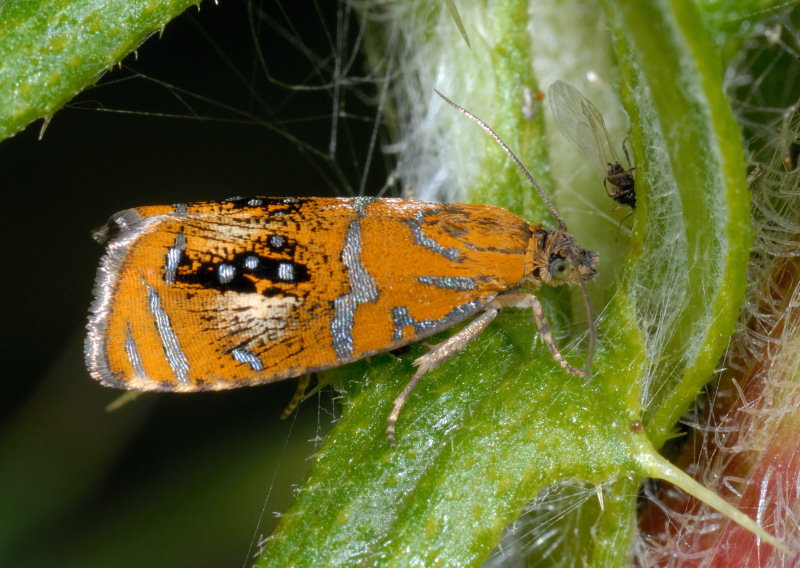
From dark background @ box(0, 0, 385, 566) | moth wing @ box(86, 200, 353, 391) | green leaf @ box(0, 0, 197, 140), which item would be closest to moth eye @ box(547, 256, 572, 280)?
moth wing @ box(86, 200, 353, 391)

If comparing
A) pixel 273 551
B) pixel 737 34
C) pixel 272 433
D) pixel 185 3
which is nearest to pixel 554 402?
pixel 273 551

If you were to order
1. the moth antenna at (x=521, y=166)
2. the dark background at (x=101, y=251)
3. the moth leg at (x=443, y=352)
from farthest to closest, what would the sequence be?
the dark background at (x=101, y=251) → the moth antenna at (x=521, y=166) → the moth leg at (x=443, y=352)

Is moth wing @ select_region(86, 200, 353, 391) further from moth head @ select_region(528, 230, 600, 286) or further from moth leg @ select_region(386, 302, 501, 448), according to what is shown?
moth head @ select_region(528, 230, 600, 286)

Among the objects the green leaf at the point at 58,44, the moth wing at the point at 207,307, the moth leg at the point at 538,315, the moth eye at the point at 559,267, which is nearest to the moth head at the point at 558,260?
the moth eye at the point at 559,267

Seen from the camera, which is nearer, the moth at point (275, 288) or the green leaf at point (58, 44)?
the green leaf at point (58, 44)

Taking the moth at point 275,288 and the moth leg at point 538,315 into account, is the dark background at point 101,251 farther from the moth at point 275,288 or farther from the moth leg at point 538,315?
the moth leg at point 538,315

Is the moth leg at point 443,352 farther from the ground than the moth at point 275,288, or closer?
closer

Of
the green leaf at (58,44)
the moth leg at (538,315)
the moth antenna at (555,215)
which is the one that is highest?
the green leaf at (58,44)

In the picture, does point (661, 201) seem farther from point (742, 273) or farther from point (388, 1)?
point (388, 1)
